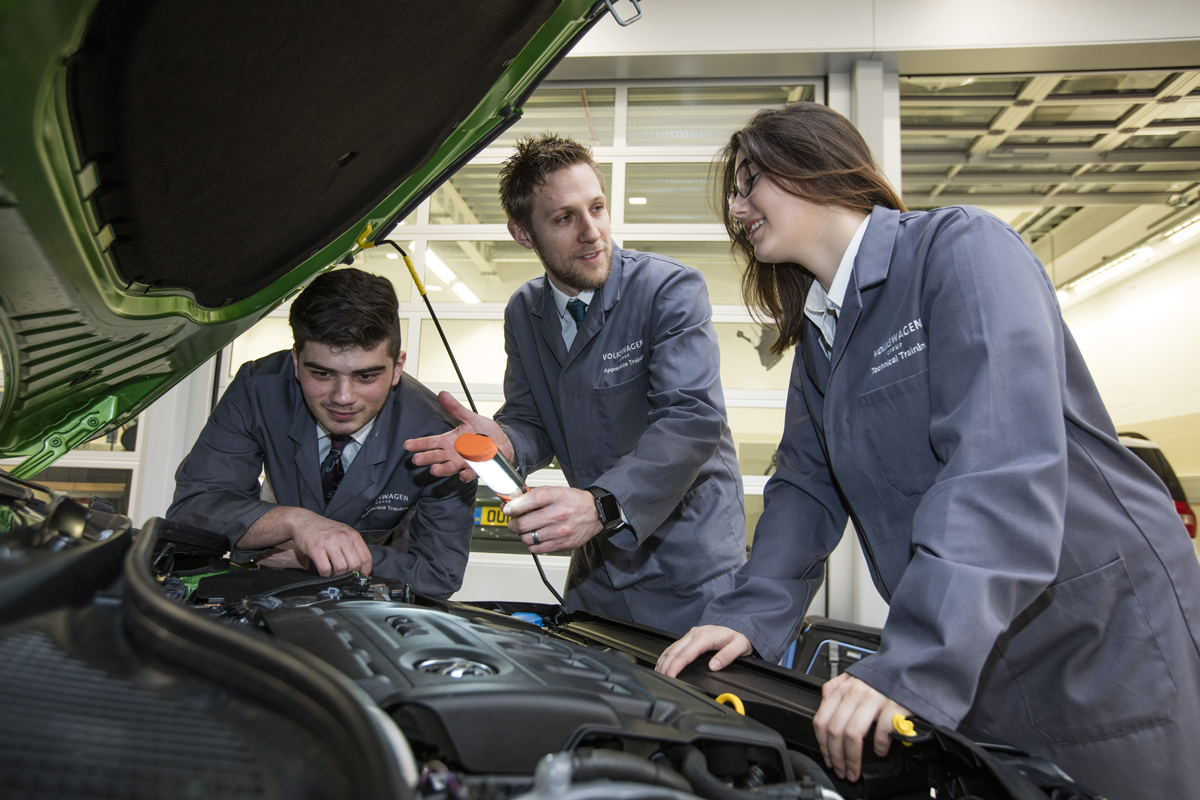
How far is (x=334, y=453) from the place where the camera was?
204 cm

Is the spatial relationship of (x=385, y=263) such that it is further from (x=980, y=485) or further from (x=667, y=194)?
(x=980, y=485)

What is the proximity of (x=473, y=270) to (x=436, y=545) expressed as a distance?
98.9 inches

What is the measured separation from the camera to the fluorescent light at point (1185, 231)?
7.06m

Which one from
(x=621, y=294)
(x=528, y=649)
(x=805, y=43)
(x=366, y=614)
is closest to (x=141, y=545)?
(x=366, y=614)

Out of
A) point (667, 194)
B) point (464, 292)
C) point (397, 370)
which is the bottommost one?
point (397, 370)

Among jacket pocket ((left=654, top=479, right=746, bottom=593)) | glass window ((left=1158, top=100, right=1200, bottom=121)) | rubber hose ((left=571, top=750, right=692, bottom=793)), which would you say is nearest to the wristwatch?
jacket pocket ((left=654, top=479, right=746, bottom=593))

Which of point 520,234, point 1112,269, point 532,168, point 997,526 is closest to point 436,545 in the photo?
point 520,234

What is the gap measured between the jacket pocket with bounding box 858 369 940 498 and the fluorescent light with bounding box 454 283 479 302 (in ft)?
10.5

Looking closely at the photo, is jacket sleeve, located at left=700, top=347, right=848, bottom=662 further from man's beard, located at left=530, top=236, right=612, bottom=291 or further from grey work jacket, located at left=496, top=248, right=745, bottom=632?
man's beard, located at left=530, top=236, right=612, bottom=291

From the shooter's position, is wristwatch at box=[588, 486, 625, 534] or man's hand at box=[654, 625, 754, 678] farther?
wristwatch at box=[588, 486, 625, 534]

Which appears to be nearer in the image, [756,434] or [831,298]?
[831,298]

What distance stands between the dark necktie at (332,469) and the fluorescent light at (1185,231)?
8.45 metres

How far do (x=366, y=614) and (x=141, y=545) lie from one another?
10.5 inches

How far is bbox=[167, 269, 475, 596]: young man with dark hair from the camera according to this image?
181 cm
